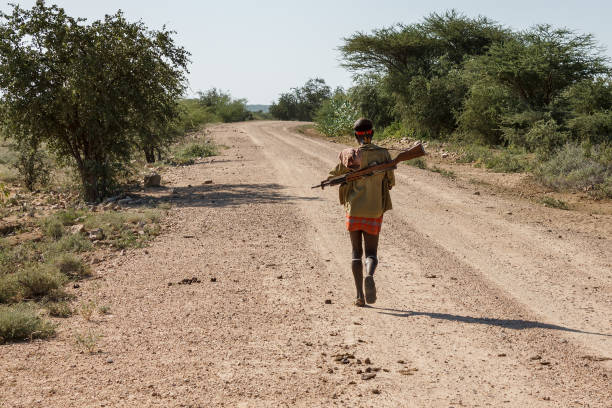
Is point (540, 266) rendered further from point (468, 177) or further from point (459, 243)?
point (468, 177)

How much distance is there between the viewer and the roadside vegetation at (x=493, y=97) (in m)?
16.7

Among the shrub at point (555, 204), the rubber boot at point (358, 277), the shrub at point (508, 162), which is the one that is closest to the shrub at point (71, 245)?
the rubber boot at point (358, 277)

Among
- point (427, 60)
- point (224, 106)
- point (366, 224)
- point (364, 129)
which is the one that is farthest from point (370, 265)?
point (224, 106)

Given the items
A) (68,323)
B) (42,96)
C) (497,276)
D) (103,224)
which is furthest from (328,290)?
(42,96)

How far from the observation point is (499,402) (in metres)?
3.73

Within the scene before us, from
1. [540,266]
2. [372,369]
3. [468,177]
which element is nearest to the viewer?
[372,369]

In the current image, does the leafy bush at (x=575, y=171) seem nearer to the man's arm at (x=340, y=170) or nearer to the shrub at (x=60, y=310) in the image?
the man's arm at (x=340, y=170)

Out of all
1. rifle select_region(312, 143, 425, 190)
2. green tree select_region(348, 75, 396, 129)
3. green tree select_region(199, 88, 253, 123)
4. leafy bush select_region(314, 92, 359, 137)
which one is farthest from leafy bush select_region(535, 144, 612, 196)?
green tree select_region(199, 88, 253, 123)

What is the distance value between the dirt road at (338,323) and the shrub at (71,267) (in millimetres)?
273

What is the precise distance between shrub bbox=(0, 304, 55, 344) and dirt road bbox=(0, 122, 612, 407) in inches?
7.4

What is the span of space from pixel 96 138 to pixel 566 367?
42.5ft

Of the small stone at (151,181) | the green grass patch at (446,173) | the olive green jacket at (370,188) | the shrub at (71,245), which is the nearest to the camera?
the olive green jacket at (370,188)

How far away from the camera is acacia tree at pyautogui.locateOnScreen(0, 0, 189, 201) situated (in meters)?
13.1

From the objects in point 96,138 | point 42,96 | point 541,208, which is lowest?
point 541,208
